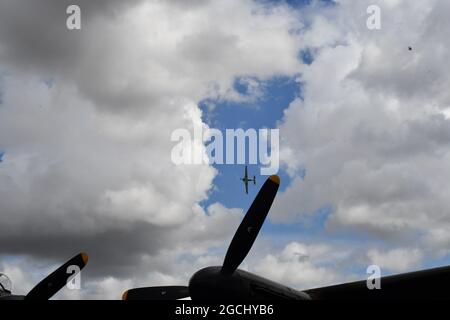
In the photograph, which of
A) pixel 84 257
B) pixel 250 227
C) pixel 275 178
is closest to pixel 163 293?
pixel 84 257

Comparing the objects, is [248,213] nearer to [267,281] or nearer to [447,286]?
[267,281]

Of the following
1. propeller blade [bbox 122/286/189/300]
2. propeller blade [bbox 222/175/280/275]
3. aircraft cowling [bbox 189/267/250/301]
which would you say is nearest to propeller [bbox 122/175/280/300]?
propeller blade [bbox 222/175/280/275]

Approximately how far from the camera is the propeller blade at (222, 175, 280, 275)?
16.7 m

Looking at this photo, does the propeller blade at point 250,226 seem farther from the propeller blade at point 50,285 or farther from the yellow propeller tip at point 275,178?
the propeller blade at point 50,285

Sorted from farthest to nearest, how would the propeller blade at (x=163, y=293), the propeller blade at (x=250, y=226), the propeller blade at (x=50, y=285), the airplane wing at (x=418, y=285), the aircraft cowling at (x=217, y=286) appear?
the propeller blade at (x=163, y=293)
the airplane wing at (x=418, y=285)
the propeller blade at (x=50, y=285)
the propeller blade at (x=250, y=226)
the aircraft cowling at (x=217, y=286)

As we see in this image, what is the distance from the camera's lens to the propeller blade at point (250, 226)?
1672 cm

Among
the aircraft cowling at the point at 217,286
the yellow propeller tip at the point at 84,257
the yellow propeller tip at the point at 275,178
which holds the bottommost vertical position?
the aircraft cowling at the point at 217,286

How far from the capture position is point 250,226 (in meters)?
16.9

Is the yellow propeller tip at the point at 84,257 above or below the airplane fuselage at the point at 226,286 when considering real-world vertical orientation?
above

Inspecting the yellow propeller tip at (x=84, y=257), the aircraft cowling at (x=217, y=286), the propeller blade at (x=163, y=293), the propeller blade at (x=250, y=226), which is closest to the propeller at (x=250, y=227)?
the propeller blade at (x=250, y=226)

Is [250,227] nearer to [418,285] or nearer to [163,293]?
[163,293]
